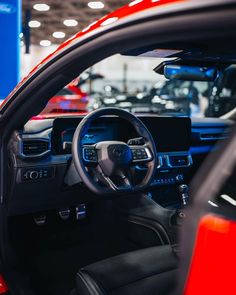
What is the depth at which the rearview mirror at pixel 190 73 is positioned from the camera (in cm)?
185

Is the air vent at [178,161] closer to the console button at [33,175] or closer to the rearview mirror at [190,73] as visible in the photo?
the rearview mirror at [190,73]

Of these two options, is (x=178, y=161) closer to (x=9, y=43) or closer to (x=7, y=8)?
(x=9, y=43)

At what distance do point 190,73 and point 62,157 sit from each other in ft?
2.83

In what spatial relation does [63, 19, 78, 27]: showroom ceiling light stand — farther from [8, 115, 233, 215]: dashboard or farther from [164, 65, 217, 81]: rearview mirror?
[164, 65, 217, 81]: rearview mirror

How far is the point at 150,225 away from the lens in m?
2.64

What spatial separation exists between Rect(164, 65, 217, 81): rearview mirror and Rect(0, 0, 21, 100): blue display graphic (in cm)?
325

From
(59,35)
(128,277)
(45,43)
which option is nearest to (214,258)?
(128,277)

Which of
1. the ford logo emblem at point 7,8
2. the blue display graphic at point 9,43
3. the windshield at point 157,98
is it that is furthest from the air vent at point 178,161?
the ford logo emblem at point 7,8

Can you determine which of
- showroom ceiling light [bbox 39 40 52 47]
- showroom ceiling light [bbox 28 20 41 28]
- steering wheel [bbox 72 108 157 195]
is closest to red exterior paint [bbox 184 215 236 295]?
steering wheel [bbox 72 108 157 195]

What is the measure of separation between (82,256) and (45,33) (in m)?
21.1

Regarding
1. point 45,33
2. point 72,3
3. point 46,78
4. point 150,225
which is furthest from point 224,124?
point 45,33

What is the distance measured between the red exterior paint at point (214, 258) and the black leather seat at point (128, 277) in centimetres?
82

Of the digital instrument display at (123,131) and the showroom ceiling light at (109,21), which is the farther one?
the digital instrument display at (123,131)

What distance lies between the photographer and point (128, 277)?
1640 mm
